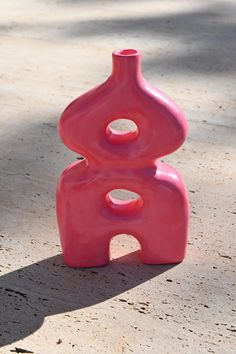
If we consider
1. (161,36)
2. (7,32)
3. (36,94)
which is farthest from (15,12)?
(36,94)

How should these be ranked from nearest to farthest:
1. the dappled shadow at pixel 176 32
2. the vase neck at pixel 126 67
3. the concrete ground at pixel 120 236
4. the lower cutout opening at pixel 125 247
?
the concrete ground at pixel 120 236 < the vase neck at pixel 126 67 < the lower cutout opening at pixel 125 247 < the dappled shadow at pixel 176 32

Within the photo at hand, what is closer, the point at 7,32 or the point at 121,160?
the point at 121,160

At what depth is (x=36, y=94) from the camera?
365 centimetres

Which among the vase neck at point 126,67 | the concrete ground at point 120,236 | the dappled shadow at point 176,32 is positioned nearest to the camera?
the concrete ground at point 120,236

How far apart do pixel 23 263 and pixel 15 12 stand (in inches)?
122

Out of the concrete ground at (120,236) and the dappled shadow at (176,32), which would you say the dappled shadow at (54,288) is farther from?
the dappled shadow at (176,32)

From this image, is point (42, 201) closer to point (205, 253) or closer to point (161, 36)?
point (205, 253)

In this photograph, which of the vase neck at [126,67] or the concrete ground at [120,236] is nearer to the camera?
the concrete ground at [120,236]

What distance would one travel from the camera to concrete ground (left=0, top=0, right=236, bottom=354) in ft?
6.48

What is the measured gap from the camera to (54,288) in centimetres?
215

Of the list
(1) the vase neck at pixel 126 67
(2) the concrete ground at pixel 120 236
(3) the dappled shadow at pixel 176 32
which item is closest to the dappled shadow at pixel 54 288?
(2) the concrete ground at pixel 120 236

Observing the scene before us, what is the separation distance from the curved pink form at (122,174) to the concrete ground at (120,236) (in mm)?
81

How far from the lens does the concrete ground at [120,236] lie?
1.97 metres

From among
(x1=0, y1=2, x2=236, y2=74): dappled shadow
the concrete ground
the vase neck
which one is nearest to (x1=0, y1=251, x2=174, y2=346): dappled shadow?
the concrete ground
